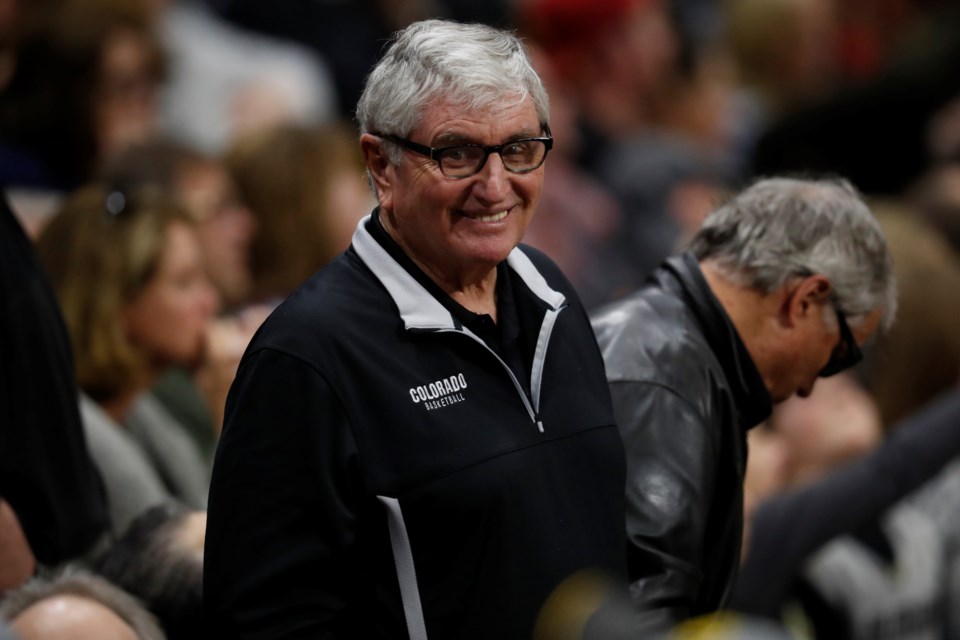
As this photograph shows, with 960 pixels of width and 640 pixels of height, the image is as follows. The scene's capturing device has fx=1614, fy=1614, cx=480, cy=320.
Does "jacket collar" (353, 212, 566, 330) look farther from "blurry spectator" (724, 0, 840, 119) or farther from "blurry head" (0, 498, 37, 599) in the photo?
"blurry spectator" (724, 0, 840, 119)

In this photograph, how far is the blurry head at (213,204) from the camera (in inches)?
194

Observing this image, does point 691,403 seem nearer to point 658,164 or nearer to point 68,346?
point 68,346

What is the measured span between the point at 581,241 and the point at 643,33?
1.23 meters

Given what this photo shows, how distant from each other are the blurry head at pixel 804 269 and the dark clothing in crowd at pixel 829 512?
41.1 inches

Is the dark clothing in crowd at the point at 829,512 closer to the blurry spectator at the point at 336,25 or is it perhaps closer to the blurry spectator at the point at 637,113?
the blurry spectator at the point at 637,113

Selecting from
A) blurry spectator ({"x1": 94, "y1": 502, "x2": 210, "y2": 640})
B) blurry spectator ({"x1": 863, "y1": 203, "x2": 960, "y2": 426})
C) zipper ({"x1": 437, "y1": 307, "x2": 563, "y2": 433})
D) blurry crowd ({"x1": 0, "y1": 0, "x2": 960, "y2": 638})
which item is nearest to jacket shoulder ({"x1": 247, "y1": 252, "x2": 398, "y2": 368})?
zipper ({"x1": 437, "y1": 307, "x2": 563, "y2": 433})

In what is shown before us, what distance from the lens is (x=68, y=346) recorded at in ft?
10.6

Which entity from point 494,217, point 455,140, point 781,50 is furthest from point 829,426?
point 781,50

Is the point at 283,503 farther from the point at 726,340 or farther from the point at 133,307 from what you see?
the point at 133,307

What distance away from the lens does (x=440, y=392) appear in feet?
8.24

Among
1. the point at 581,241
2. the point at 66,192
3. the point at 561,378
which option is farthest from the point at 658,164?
the point at 561,378

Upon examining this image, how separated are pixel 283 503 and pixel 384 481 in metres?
0.15

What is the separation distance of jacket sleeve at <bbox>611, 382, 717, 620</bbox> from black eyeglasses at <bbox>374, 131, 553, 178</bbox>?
629mm

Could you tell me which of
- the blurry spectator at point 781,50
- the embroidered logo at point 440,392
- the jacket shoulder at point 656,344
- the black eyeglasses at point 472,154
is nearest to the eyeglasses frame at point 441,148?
the black eyeglasses at point 472,154
